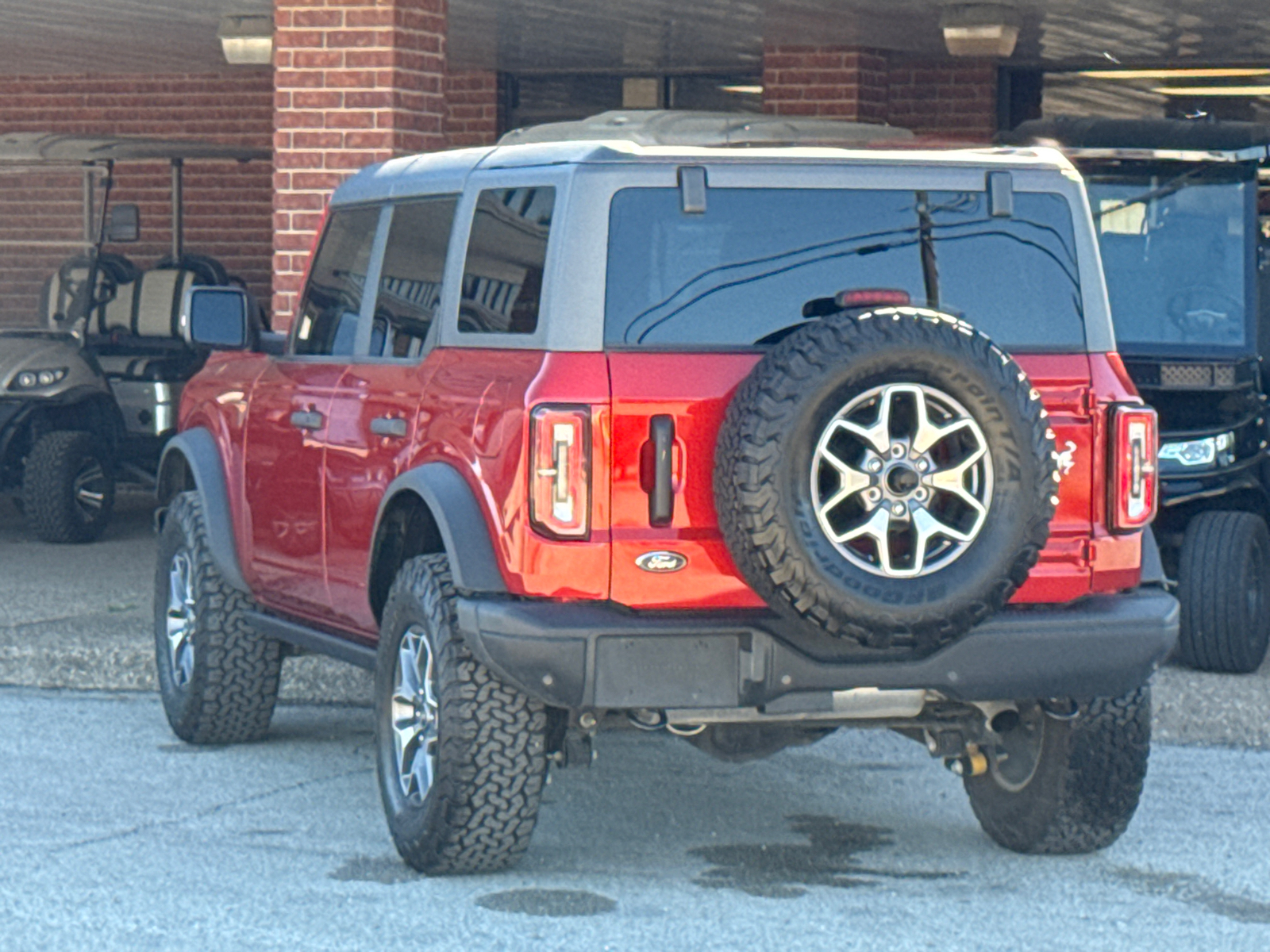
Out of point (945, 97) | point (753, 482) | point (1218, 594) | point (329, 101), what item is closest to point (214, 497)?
point (753, 482)

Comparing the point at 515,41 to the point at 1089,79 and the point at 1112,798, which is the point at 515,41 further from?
the point at 1112,798

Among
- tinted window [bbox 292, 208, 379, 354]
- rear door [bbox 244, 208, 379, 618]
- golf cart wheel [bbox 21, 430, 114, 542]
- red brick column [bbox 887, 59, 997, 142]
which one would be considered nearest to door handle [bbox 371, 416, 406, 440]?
rear door [bbox 244, 208, 379, 618]

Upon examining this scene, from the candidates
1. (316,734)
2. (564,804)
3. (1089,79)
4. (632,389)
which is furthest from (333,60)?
(1089,79)

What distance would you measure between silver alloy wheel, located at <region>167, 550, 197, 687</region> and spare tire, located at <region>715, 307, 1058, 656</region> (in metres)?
2.87

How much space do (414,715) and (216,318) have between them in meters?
1.98

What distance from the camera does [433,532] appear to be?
5887 millimetres

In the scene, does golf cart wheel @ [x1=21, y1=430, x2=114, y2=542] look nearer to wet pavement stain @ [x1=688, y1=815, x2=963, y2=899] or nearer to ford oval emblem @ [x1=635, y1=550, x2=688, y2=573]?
wet pavement stain @ [x1=688, y1=815, x2=963, y2=899]

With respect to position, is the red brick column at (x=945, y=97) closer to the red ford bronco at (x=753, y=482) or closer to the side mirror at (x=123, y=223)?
the side mirror at (x=123, y=223)

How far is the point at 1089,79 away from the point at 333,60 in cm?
805

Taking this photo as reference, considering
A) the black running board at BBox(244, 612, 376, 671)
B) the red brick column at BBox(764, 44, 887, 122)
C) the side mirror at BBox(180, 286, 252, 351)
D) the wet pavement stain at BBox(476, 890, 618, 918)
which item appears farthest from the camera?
the red brick column at BBox(764, 44, 887, 122)

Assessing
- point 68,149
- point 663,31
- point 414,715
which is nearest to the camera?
point 414,715

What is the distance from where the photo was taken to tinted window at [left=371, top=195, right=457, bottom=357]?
19.9 ft

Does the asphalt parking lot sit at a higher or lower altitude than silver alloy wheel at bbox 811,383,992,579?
lower

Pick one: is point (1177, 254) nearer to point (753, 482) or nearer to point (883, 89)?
point (753, 482)
